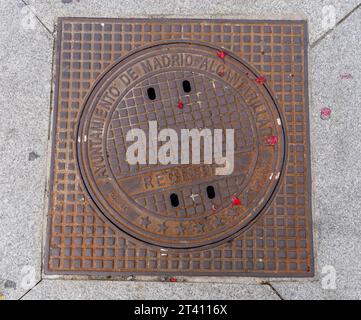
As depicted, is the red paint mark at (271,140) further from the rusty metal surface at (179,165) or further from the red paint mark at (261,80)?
the red paint mark at (261,80)

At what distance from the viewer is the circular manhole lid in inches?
117

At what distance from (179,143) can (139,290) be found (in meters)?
1.11

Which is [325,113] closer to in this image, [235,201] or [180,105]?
[235,201]

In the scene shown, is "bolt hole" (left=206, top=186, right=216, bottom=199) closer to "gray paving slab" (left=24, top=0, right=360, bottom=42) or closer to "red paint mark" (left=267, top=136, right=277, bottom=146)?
"red paint mark" (left=267, top=136, right=277, bottom=146)

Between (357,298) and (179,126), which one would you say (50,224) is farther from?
(357,298)

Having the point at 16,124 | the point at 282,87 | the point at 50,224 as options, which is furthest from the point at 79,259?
the point at 282,87

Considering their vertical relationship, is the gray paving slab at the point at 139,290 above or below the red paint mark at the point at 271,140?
below

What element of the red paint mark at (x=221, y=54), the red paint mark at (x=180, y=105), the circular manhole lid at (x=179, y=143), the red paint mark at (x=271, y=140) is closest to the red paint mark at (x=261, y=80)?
the circular manhole lid at (x=179, y=143)

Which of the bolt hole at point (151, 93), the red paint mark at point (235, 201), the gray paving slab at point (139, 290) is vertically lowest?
the gray paving slab at point (139, 290)

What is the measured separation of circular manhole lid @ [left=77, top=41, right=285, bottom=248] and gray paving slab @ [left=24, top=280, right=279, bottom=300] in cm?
32

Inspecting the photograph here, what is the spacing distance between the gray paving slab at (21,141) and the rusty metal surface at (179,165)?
4.7 inches

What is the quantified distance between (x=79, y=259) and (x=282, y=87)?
1.97 metres

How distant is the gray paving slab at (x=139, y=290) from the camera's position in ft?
9.64

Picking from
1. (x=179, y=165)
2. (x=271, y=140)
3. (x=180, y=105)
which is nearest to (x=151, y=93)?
(x=180, y=105)
